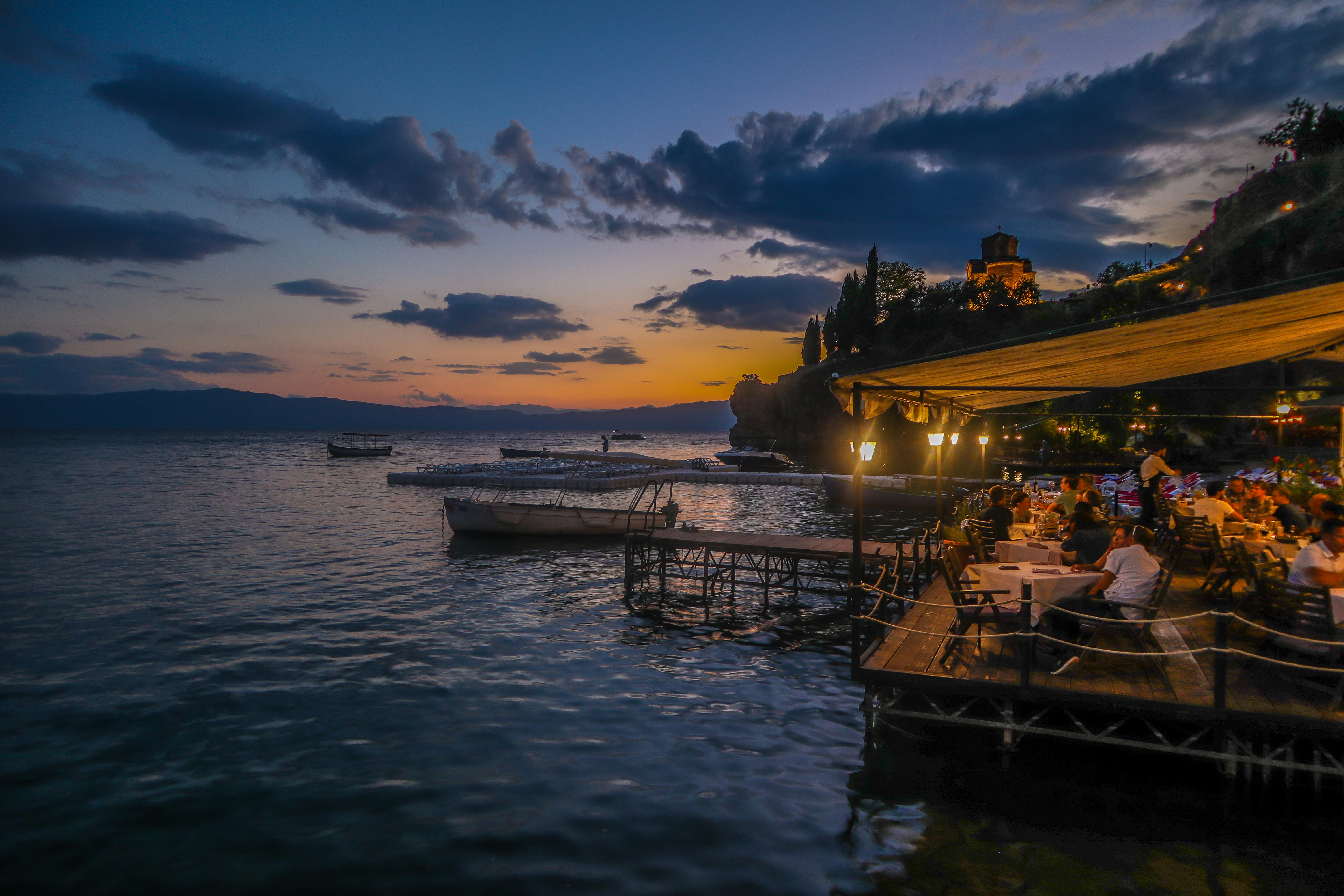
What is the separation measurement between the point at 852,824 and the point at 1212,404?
2349 inches

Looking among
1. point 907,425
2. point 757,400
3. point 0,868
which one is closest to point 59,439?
point 757,400

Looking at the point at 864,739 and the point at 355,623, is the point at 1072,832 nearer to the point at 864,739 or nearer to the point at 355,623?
the point at 864,739

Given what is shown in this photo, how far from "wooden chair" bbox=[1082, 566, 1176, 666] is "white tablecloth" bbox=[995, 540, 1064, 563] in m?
2.45

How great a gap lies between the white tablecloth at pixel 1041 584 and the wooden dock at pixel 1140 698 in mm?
563

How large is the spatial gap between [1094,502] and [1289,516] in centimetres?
308

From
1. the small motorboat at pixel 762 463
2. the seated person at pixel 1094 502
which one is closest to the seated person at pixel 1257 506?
the seated person at pixel 1094 502

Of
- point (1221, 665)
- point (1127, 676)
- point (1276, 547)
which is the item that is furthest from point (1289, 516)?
point (1221, 665)

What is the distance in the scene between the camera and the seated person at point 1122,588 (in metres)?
7.86

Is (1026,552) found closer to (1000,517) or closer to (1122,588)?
(1000,517)

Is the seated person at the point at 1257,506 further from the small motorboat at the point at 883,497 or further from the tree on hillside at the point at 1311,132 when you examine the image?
the tree on hillside at the point at 1311,132

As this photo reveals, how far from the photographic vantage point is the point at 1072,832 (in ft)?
21.6

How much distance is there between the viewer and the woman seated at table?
14430 millimetres

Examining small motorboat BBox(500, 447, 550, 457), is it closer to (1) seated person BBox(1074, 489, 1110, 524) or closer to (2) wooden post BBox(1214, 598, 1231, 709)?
(1) seated person BBox(1074, 489, 1110, 524)

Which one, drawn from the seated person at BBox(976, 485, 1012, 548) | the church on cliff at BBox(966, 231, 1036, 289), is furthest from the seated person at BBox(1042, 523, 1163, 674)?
the church on cliff at BBox(966, 231, 1036, 289)
